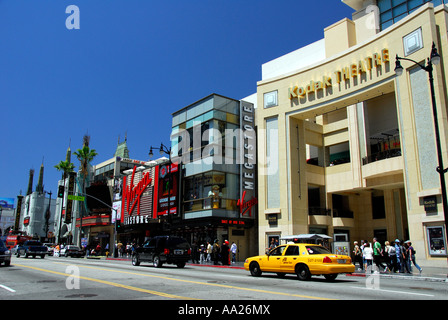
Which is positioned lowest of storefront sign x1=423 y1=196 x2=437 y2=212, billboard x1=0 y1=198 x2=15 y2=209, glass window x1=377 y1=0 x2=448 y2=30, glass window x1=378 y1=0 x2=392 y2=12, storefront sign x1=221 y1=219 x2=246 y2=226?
storefront sign x1=221 y1=219 x2=246 y2=226

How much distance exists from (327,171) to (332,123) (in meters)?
4.96

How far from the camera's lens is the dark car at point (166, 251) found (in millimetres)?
22297

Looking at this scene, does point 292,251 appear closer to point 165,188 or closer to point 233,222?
point 233,222

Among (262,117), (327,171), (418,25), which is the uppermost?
(418,25)

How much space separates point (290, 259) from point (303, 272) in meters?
0.85

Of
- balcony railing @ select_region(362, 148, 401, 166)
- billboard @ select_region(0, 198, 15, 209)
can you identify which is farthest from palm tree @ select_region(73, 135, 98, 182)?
billboard @ select_region(0, 198, 15, 209)

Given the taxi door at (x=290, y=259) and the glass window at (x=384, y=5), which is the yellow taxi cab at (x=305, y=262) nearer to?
the taxi door at (x=290, y=259)

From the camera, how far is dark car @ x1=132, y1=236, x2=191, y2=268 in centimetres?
2230

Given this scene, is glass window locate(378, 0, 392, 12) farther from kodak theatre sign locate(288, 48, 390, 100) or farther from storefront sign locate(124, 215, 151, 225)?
storefront sign locate(124, 215, 151, 225)

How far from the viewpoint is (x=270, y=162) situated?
111 ft

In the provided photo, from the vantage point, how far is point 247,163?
3591 cm

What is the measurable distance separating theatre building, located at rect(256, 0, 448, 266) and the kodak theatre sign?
8cm
